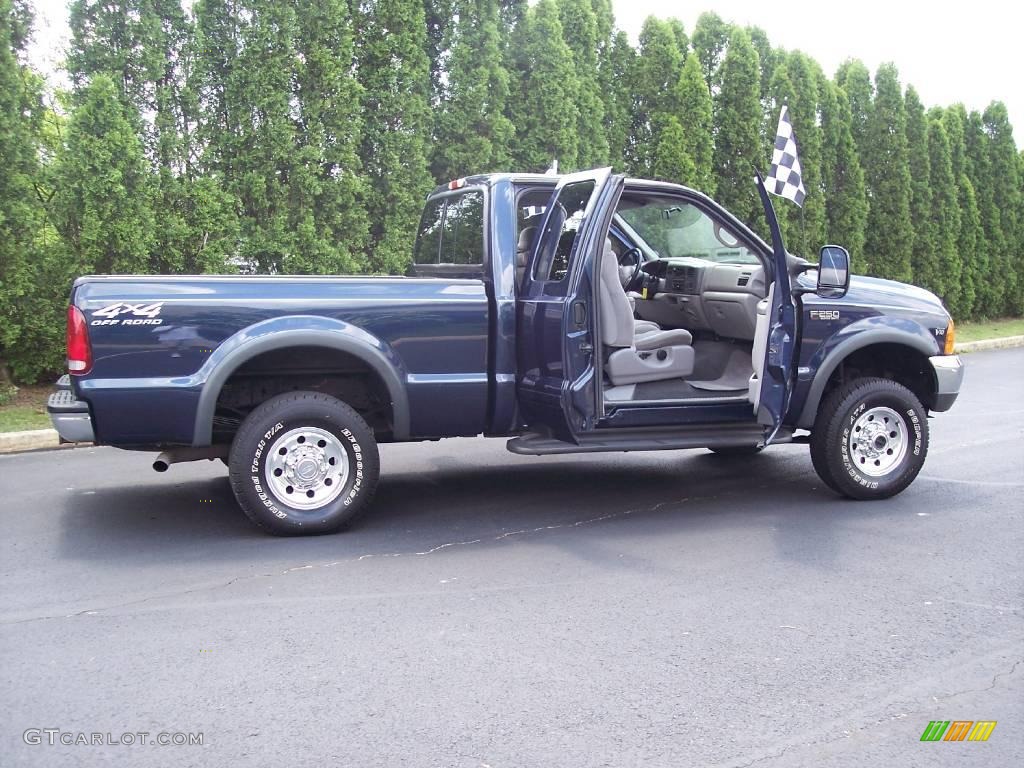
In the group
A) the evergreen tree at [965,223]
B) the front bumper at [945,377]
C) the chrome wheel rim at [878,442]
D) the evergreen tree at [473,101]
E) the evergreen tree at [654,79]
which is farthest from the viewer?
the evergreen tree at [965,223]

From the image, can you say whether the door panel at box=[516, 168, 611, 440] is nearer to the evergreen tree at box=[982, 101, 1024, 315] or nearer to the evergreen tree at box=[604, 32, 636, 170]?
the evergreen tree at box=[604, 32, 636, 170]

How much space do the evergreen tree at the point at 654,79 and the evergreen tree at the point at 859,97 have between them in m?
5.16

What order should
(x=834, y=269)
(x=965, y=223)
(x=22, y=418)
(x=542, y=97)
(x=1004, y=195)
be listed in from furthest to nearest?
1. (x=1004, y=195)
2. (x=965, y=223)
3. (x=542, y=97)
4. (x=22, y=418)
5. (x=834, y=269)

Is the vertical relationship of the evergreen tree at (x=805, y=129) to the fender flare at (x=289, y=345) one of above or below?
above

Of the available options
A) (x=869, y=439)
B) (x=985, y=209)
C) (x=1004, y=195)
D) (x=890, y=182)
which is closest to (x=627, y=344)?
(x=869, y=439)

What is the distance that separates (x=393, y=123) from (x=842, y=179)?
1050 centimetres

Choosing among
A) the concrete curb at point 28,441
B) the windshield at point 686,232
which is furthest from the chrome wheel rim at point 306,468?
the concrete curb at point 28,441

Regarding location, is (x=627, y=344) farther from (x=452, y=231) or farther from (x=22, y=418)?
(x=22, y=418)

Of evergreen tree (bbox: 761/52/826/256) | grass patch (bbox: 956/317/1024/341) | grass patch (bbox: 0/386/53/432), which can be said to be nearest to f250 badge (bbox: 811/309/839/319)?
grass patch (bbox: 0/386/53/432)

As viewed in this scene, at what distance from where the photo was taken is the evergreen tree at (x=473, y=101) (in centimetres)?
1335

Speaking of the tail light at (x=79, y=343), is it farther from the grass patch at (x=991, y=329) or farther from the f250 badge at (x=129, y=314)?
the grass patch at (x=991, y=329)

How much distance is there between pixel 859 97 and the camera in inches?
790

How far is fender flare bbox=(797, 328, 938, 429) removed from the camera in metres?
6.41

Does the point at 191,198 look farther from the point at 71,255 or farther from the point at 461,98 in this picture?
the point at 461,98
